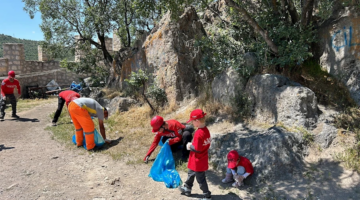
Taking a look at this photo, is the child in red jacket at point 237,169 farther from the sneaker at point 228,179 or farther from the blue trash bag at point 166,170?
the blue trash bag at point 166,170

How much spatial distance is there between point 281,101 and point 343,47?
1783 mm

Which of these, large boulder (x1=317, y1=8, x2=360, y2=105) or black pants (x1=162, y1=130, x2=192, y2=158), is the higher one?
large boulder (x1=317, y1=8, x2=360, y2=105)

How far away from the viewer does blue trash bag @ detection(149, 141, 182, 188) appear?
396cm

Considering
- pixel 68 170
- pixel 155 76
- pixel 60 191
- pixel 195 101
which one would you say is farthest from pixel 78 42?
pixel 60 191

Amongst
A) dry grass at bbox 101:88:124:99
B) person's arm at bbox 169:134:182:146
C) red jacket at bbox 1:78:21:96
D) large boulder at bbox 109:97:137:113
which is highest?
red jacket at bbox 1:78:21:96

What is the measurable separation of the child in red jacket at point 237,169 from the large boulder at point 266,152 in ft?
0.51

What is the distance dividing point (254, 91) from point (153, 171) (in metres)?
2.63

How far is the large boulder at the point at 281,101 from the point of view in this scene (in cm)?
457

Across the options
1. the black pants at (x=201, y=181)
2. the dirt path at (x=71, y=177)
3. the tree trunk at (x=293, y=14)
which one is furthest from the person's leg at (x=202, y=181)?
the tree trunk at (x=293, y=14)

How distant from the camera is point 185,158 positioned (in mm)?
4680

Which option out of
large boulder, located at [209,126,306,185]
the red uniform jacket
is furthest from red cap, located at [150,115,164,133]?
the red uniform jacket

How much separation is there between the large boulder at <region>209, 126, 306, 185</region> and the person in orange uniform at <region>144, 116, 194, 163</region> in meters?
0.48

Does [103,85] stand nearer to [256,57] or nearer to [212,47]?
[212,47]

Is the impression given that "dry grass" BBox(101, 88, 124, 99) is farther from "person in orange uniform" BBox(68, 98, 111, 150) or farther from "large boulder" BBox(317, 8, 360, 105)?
"large boulder" BBox(317, 8, 360, 105)
